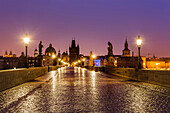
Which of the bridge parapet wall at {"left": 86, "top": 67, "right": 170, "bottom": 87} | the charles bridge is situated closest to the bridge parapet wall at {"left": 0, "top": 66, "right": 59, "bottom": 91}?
the charles bridge

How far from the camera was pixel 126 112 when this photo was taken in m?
5.98

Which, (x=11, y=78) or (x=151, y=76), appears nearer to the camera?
(x=11, y=78)

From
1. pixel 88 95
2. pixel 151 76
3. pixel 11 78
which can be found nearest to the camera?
pixel 88 95

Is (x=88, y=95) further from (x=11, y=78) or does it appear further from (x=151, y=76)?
(x=151, y=76)

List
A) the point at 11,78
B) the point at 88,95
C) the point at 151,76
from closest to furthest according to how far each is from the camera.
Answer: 1. the point at 88,95
2. the point at 11,78
3. the point at 151,76

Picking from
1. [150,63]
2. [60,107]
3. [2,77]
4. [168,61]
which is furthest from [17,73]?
[168,61]

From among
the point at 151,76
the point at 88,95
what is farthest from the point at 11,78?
the point at 151,76

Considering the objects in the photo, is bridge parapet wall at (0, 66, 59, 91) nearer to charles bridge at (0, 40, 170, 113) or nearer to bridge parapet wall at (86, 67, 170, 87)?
charles bridge at (0, 40, 170, 113)

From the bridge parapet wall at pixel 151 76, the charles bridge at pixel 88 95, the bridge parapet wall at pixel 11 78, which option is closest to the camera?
the charles bridge at pixel 88 95

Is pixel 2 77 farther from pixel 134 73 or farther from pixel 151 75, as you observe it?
pixel 134 73

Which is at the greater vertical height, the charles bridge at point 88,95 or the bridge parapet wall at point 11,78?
the bridge parapet wall at point 11,78

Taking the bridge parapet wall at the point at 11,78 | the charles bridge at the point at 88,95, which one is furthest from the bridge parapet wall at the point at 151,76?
the bridge parapet wall at the point at 11,78

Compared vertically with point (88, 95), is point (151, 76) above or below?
above

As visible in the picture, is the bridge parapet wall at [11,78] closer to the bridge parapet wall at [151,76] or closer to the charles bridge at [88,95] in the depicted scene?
the charles bridge at [88,95]
